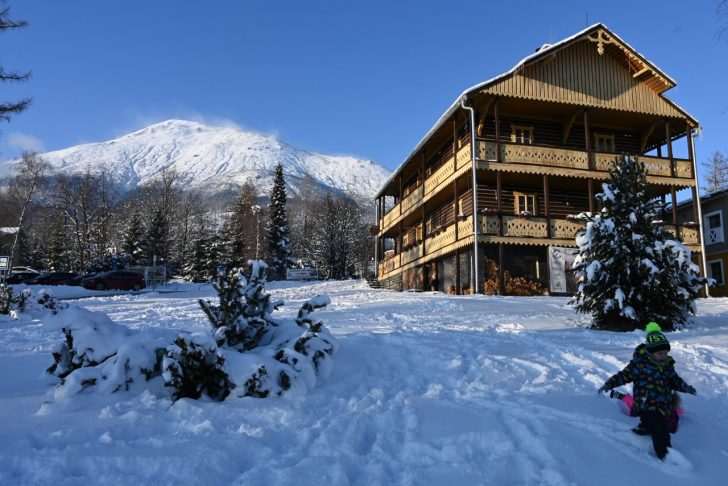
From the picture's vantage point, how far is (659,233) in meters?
10.8

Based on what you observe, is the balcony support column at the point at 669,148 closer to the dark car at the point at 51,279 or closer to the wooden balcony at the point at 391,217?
the wooden balcony at the point at 391,217

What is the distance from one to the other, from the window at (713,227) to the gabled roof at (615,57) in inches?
232

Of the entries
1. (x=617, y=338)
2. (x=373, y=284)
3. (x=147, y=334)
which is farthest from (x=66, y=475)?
(x=373, y=284)

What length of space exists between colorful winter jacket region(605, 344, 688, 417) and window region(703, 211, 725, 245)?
25.6 meters

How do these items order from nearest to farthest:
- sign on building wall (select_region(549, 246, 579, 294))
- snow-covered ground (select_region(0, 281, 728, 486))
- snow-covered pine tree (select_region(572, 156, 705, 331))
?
snow-covered ground (select_region(0, 281, 728, 486)) → snow-covered pine tree (select_region(572, 156, 705, 331)) → sign on building wall (select_region(549, 246, 579, 294))

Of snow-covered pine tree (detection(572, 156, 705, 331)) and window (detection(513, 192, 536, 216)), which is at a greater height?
window (detection(513, 192, 536, 216))

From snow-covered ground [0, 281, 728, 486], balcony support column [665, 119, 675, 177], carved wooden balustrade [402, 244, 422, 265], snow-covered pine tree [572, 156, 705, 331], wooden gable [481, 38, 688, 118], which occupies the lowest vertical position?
snow-covered ground [0, 281, 728, 486]

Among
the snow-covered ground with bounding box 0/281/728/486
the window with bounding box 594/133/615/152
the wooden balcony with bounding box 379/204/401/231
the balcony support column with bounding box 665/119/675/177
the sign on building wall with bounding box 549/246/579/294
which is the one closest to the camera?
the snow-covered ground with bounding box 0/281/728/486

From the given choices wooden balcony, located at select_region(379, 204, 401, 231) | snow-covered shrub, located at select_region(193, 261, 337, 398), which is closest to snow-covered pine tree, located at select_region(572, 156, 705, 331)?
snow-covered shrub, located at select_region(193, 261, 337, 398)

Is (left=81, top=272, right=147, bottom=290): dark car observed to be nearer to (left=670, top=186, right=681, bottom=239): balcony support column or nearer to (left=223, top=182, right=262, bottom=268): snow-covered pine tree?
(left=223, top=182, right=262, bottom=268): snow-covered pine tree

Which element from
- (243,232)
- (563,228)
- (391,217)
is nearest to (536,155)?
(563,228)

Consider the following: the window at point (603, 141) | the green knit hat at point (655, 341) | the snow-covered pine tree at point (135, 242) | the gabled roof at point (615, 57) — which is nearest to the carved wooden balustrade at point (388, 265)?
the gabled roof at point (615, 57)

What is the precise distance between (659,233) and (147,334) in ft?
33.4

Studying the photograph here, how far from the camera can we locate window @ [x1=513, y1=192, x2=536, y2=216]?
22562 mm
